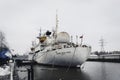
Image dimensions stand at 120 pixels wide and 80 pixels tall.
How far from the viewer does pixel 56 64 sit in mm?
48812

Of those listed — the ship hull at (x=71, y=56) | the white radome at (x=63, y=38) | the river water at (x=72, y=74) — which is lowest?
the river water at (x=72, y=74)

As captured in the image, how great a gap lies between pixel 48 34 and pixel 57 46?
23.4m

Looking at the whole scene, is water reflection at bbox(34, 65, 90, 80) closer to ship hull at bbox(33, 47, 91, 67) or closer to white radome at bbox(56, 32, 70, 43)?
ship hull at bbox(33, 47, 91, 67)

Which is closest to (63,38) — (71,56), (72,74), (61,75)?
(71,56)

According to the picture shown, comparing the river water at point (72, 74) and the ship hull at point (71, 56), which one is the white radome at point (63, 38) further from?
the river water at point (72, 74)

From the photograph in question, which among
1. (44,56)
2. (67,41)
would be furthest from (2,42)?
(67,41)

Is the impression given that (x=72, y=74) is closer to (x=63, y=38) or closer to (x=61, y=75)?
(x=61, y=75)

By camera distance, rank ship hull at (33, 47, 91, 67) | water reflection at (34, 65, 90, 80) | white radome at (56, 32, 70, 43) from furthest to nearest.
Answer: white radome at (56, 32, 70, 43) → ship hull at (33, 47, 91, 67) → water reflection at (34, 65, 90, 80)

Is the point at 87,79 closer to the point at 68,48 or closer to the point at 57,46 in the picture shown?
the point at 68,48

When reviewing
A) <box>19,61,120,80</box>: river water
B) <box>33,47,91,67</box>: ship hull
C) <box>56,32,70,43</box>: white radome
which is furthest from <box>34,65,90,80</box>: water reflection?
<box>56,32,70,43</box>: white radome

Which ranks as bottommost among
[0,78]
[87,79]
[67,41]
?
[87,79]

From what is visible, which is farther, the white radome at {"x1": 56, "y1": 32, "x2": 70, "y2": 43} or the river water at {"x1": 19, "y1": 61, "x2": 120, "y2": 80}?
the white radome at {"x1": 56, "y1": 32, "x2": 70, "y2": 43}

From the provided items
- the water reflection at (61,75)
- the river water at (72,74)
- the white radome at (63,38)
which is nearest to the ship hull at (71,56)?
the river water at (72,74)

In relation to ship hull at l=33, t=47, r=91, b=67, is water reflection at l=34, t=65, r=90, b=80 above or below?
below
